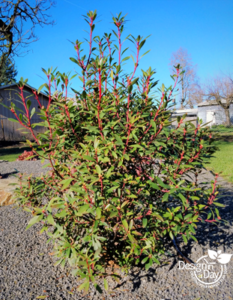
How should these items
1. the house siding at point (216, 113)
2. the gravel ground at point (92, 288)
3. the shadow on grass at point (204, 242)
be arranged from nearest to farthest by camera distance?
the gravel ground at point (92, 288) < the shadow on grass at point (204, 242) < the house siding at point (216, 113)

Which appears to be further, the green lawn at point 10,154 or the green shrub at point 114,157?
the green lawn at point 10,154

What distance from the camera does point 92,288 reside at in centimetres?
230

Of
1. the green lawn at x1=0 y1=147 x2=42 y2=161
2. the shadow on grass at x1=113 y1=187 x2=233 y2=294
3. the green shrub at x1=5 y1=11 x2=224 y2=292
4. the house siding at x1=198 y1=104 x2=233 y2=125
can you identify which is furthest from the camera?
the house siding at x1=198 y1=104 x2=233 y2=125

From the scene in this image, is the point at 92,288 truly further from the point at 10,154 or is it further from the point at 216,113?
the point at 216,113

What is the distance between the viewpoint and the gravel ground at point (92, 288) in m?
2.21

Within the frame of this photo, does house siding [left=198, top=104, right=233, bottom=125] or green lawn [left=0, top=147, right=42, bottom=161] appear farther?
house siding [left=198, top=104, right=233, bottom=125]

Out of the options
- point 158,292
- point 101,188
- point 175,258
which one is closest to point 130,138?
point 101,188

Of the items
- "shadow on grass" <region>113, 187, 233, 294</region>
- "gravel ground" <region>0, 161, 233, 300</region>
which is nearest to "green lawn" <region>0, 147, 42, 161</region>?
"gravel ground" <region>0, 161, 233, 300</region>

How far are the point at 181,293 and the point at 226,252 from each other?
1.03 m

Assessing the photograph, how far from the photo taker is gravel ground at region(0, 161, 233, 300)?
7.26 ft

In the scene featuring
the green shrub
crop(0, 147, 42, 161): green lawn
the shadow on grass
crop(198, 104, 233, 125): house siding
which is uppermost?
crop(198, 104, 233, 125): house siding

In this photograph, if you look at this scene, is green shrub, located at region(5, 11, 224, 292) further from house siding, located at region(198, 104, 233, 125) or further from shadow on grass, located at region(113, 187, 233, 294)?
house siding, located at region(198, 104, 233, 125)

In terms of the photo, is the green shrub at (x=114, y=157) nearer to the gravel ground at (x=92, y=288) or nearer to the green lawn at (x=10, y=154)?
the gravel ground at (x=92, y=288)

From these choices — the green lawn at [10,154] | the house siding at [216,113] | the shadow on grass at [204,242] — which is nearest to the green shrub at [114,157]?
the shadow on grass at [204,242]
